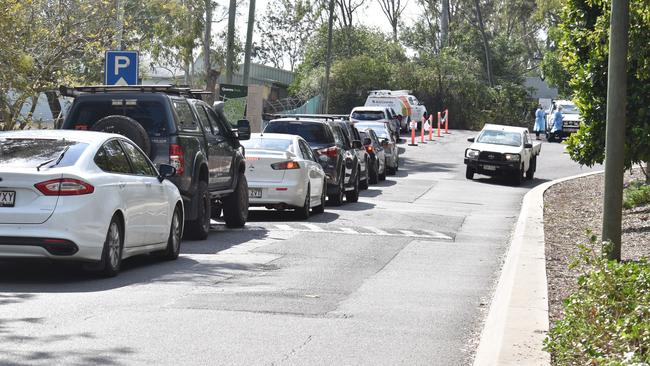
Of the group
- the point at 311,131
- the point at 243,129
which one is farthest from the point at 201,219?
the point at 311,131

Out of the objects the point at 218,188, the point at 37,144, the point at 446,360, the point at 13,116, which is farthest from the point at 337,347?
the point at 13,116

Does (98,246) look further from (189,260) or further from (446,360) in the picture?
(446,360)

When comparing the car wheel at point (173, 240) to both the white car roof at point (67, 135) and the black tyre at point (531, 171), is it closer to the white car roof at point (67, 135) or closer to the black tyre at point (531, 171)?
the white car roof at point (67, 135)

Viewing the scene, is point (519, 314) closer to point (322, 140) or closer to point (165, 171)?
point (165, 171)

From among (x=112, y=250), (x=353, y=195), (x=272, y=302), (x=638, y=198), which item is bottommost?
(x=353, y=195)

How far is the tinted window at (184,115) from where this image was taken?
16984 mm

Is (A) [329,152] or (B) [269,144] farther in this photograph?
A: (A) [329,152]

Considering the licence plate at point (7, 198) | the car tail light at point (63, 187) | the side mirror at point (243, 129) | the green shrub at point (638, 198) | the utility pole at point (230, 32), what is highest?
the utility pole at point (230, 32)

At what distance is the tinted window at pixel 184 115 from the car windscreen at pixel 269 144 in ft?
14.4

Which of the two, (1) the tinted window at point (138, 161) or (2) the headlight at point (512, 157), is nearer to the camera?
(1) the tinted window at point (138, 161)

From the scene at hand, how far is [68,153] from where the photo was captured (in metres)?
12.4

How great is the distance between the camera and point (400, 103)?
6169cm

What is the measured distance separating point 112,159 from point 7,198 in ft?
4.89

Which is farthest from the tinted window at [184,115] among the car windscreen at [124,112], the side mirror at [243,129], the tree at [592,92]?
the tree at [592,92]
